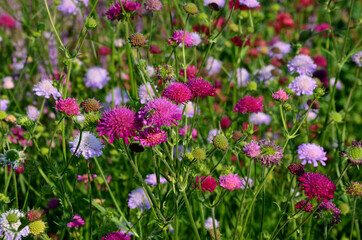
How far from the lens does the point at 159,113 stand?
1444 millimetres

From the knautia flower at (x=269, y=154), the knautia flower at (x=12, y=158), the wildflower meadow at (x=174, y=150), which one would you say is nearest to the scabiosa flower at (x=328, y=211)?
the wildflower meadow at (x=174, y=150)

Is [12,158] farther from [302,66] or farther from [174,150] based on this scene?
[302,66]

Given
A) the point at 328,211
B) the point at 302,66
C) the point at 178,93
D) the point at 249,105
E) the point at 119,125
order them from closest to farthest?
the point at 119,125, the point at 178,93, the point at 328,211, the point at 249,105, the point at 302,66

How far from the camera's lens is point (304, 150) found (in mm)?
2066

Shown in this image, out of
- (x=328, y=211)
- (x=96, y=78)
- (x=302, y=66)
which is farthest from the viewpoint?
(x=96, y=78)

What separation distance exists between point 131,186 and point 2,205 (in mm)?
768

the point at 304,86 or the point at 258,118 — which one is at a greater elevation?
the point at 304,86

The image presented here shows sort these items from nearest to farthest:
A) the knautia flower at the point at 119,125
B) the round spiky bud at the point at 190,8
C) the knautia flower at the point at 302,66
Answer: the knautia flower at the point at 119,125
the round spiky bud at the point at 190,8
the knautia flower at the point at 302,66

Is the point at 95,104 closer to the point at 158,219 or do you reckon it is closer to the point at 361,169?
the point at 158,219

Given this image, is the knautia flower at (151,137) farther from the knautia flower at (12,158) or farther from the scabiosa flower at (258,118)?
the scabiosa flower at (258,118)

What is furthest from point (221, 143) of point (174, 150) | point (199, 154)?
point (174, 150)

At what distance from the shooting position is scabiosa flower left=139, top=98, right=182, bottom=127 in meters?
1.43

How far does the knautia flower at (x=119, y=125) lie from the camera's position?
4.67 ft

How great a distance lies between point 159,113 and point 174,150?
0.83m
